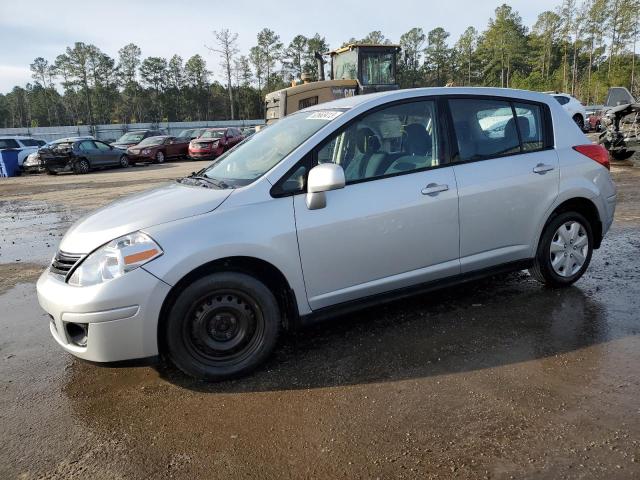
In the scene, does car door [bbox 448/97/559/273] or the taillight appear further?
the taillight

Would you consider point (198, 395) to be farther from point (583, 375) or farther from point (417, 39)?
point (417, 39)

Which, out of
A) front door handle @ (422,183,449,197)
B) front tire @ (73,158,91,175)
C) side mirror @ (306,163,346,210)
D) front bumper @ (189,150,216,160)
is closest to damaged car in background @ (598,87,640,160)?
front door handle @ (422,183,449,197)

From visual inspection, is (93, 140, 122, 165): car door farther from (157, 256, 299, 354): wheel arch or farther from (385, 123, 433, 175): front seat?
(157, 256, 299, 354): wheel arch

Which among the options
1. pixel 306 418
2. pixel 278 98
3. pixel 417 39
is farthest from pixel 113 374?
pixel 417 39

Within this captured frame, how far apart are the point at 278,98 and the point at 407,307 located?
12.1 metres

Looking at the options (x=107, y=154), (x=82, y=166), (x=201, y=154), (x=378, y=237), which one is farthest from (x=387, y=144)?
(x=201, y=154)

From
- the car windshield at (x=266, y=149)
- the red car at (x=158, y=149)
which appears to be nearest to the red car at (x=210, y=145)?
the red car at (x=158, y=149)

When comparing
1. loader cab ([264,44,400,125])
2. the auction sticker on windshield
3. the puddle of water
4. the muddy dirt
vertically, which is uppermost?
loader cab ([264,44,400,125])

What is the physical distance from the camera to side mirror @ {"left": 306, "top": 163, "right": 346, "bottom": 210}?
3291 millimetres

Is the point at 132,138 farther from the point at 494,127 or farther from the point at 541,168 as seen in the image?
the point at 541,168

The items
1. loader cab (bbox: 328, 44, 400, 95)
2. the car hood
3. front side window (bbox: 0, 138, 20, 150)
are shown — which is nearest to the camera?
the car hood

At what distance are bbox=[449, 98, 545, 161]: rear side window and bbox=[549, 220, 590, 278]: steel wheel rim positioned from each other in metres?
0.80

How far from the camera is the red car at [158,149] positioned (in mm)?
24750

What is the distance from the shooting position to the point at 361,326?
4113 millimetres
